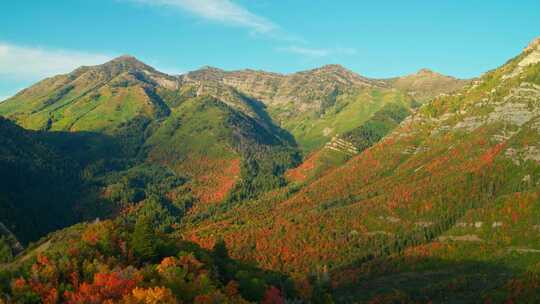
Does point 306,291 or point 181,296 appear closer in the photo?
point 181,296

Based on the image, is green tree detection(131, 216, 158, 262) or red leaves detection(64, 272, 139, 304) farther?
green tree detection(131, 216, 158, 262)

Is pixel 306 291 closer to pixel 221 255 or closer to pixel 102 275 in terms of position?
pixel 221 255

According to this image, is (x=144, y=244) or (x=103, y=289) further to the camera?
(x=144, y=244)

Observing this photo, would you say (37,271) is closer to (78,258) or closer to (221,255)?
(78,258)

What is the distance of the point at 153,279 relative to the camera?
3969 inches

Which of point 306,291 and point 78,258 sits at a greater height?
point 78,258

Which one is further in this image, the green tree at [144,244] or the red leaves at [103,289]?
the green tree at [144,244]

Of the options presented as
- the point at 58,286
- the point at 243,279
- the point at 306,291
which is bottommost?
the point at 306,291

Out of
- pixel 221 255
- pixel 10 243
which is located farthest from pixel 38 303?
pixel 10 243

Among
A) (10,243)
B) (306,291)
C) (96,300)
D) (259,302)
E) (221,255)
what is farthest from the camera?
(10,243)

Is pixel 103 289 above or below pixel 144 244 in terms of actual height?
below

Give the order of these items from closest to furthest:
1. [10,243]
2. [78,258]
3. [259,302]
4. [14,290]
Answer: [14,290], [78,258], [259,302], [10,243]

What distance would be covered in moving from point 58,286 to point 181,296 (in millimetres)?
24337

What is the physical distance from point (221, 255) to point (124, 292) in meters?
74.6
